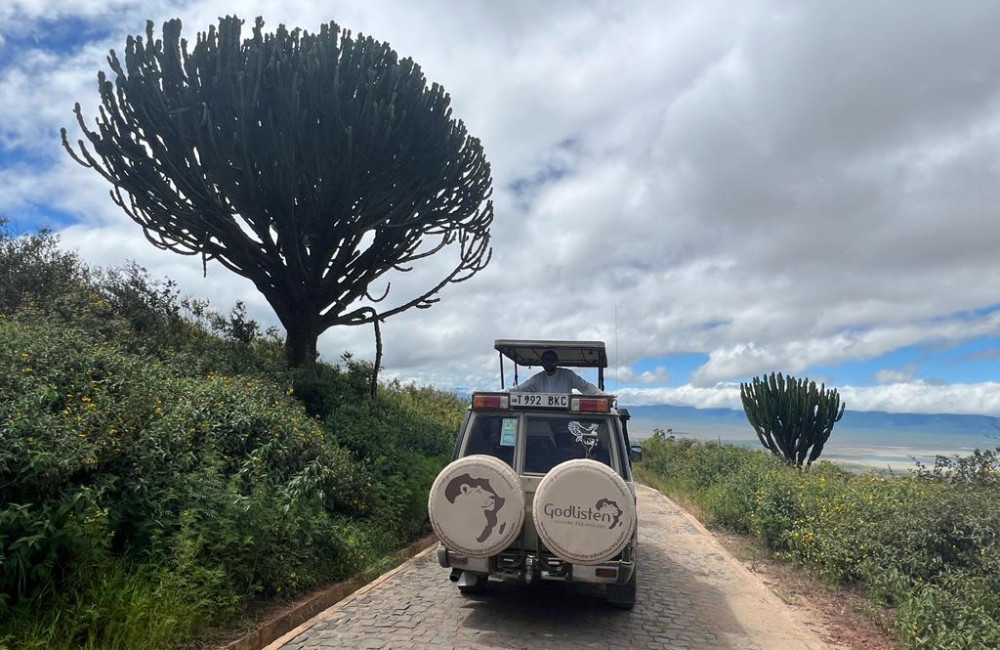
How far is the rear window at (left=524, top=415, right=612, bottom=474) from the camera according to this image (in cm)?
593

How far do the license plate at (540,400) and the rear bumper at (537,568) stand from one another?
4.58ft

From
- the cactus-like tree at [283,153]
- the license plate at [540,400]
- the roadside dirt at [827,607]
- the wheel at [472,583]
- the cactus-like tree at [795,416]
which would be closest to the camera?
the roadside dirt at [827,607]

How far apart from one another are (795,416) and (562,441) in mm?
15497

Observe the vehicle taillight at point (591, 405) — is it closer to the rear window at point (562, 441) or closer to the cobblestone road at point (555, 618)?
the rear window at point (562, 441)

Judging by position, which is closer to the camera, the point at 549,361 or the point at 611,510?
the point at 611,510

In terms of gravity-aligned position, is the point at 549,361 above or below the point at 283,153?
below

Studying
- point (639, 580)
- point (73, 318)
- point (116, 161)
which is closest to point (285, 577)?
point (639, 580)

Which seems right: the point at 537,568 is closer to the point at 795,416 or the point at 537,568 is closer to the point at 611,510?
the point at 611,510

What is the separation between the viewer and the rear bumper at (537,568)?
507 cm

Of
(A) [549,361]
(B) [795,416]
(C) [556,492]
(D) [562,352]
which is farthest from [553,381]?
(B) [795,416]

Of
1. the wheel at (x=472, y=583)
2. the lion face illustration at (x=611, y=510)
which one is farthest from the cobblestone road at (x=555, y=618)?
the lion face illustration at (x=611, y=510)

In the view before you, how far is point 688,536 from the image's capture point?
10352 mm

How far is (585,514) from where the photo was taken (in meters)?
4.97

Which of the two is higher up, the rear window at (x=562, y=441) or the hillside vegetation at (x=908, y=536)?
the rear window at (x=562, y=441)
